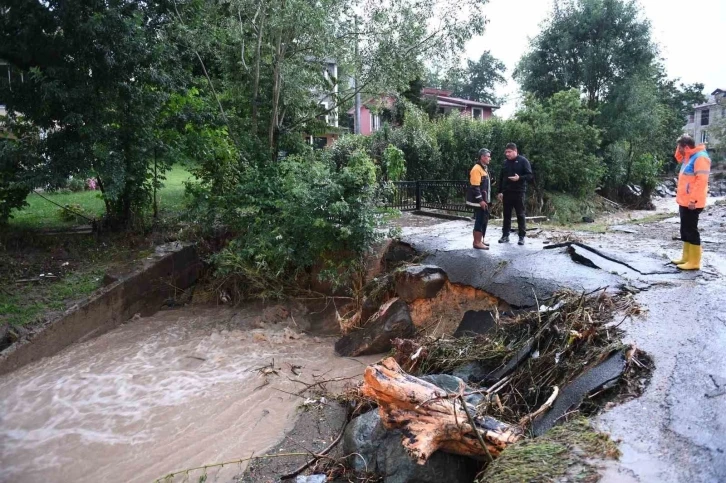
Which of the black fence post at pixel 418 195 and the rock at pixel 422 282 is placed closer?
the rock at pixel 422 282

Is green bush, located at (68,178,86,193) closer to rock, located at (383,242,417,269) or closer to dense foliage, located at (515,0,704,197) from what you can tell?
rock, located at (383,242,417,269)

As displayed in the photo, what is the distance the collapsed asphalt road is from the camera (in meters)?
2.96

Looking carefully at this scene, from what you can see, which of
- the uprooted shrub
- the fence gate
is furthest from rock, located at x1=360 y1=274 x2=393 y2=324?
the fence gate

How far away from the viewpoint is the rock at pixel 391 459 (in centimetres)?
377

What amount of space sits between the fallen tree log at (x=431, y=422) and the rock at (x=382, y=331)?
3.30 m

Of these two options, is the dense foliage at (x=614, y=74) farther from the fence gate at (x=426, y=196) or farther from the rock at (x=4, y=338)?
the rock at (x=4, y=338)

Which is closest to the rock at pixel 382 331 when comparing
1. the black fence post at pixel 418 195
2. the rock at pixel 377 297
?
the rock at pixel 377 297

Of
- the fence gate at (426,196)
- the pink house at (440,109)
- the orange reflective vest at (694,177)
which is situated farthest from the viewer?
the pink house at (440,109)

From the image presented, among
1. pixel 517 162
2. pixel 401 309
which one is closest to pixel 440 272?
pixel 401 309

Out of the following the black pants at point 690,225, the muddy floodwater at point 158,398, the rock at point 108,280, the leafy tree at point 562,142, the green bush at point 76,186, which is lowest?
the muddy floodwater at point 158,398

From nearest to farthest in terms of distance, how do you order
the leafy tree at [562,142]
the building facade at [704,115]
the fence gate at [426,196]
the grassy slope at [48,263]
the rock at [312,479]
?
the rock at [312,479] → the grassy slope at [48,263] → the fence gate at [426,196] → the leafy tree at [562,142] → the building facade at [704,115]

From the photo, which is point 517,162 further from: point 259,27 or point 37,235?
point 37,235

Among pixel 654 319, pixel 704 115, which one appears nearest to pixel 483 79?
pixel 704 115

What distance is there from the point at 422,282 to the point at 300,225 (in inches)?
105
